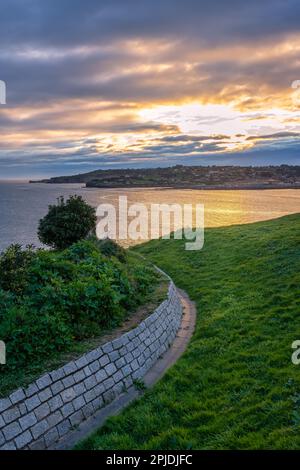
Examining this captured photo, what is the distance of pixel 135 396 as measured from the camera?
32.3ft

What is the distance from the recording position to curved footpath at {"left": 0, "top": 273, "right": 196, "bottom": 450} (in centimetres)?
764

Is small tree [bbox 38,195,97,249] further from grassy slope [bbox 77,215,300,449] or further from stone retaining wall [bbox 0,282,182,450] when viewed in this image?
stone retaining wall [bbox 0,282,182,450]

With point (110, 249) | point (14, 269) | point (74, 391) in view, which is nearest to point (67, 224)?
point (110, 249)

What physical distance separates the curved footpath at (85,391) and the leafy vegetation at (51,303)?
522 millimetres

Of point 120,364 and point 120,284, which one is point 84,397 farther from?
point 120,284

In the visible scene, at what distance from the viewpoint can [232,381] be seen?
9711 mm

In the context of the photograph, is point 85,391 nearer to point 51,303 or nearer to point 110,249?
point 51,303

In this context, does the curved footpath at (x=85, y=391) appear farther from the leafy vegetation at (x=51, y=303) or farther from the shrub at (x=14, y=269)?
the shrub at (x=14, y=269)

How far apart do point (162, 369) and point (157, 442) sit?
364cm

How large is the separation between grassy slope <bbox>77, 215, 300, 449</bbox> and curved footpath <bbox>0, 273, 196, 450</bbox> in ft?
1.81

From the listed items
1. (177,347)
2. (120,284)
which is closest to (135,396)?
(177,347)

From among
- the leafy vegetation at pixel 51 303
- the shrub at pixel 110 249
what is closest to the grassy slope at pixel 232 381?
the leafy vegetation at pixel 51 303

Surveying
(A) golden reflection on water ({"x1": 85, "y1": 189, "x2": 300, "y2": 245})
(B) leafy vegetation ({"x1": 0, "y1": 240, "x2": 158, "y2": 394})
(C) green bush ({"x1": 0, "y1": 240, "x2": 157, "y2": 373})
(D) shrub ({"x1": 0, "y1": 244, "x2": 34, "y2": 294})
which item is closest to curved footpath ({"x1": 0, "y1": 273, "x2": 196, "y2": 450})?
(B) leafy vegetation ({"x1": 0, "y1": 240, "x2": 158, "y2": 394})

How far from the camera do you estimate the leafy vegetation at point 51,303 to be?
9188 millimetres
